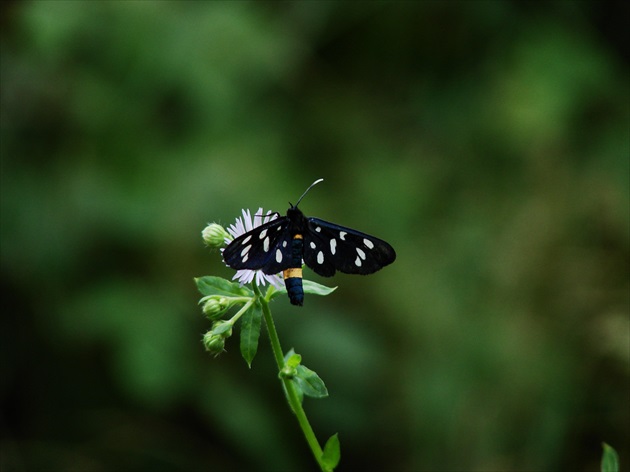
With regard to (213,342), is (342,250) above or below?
above

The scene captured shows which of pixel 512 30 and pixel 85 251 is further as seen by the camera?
pixel 512 30

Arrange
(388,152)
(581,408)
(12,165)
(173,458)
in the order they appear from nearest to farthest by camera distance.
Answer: (581,408), (173,458), (12,165), (388,152)

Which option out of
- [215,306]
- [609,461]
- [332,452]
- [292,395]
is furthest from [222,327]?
[609,461]

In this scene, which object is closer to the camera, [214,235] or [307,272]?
[214,235]

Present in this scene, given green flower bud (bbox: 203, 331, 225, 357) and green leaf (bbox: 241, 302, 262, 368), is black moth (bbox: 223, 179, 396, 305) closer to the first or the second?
green leaf (bbox: 241, 302, 262, 368)

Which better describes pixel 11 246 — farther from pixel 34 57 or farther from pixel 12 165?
pixel 34 57

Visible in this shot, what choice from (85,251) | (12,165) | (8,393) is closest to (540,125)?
(85,251)

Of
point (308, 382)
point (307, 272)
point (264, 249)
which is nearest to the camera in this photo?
point (264, 249)

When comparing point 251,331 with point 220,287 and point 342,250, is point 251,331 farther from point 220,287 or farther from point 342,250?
point 342,250
